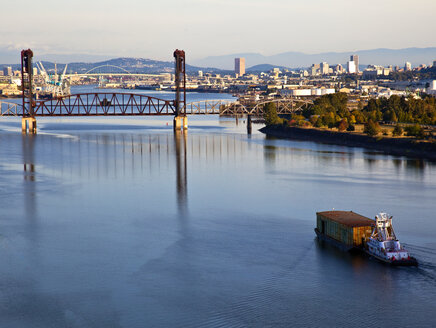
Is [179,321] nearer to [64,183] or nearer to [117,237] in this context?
[117,237]

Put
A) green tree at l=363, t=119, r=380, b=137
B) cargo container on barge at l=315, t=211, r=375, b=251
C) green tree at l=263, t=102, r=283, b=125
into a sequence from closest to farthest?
cargo container on barge at l=315, t=211, r=375, b=251, green tree at l=363, t=119, r=380, b=137, green tree at l=263, t=102, r=283, b=125

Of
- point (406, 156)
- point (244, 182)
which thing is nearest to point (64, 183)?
point (244, 182)

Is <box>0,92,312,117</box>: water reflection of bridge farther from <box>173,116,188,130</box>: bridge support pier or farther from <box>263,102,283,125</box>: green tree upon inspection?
<box>263,102,283,125</box>: green tree

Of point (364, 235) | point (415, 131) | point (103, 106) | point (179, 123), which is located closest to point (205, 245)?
point (364, 235)

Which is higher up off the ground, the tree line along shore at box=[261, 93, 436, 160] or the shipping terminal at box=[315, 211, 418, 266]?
the tree line along shore at box=[261, 93, 436, 160]

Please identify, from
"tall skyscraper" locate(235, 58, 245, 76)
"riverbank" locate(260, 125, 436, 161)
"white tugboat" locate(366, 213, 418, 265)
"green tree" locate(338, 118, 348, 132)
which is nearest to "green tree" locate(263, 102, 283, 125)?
"riverbank" locate(260, 125, 436, 161)

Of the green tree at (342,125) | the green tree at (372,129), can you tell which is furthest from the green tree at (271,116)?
the green tree at (372,129)

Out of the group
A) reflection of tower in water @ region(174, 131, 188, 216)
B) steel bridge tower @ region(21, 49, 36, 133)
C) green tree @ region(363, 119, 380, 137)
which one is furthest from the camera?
steel bridge tower @ region(21, 49, 36, 133)

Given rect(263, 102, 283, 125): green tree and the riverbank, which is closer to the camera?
the riverbank
